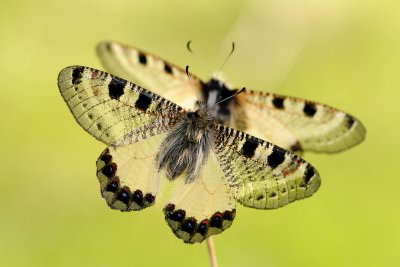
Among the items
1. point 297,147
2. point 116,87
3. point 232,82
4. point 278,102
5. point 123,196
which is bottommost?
point 123,196

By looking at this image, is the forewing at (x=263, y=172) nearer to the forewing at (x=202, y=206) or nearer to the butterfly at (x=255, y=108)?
the forewing at (x=202, y=206)

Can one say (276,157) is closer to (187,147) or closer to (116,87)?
(187,147)

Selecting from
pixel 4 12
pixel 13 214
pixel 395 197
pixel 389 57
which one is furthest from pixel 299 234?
pixel 4 12

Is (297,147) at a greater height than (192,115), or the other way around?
(297,147)

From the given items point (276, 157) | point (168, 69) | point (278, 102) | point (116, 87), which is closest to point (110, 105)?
point (116, 87)

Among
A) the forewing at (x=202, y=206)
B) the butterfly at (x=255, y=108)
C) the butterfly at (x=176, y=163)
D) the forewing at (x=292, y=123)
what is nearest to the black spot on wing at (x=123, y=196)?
the butterfly at (x=176, y=163)

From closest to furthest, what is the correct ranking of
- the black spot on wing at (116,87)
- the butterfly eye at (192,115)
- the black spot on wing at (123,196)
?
the black spot on wing at (123,196) < the black spot on wing at (116,87) < the butterfly eye at (192,115)

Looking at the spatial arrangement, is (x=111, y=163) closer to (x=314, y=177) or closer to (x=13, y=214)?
(x=314, y=177)

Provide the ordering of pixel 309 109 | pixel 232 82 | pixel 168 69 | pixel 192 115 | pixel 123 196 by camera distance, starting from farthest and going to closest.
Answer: pixel 232 82
pixel 168 69
pixel 309 109
pixel 192 115
pixel 123 196
